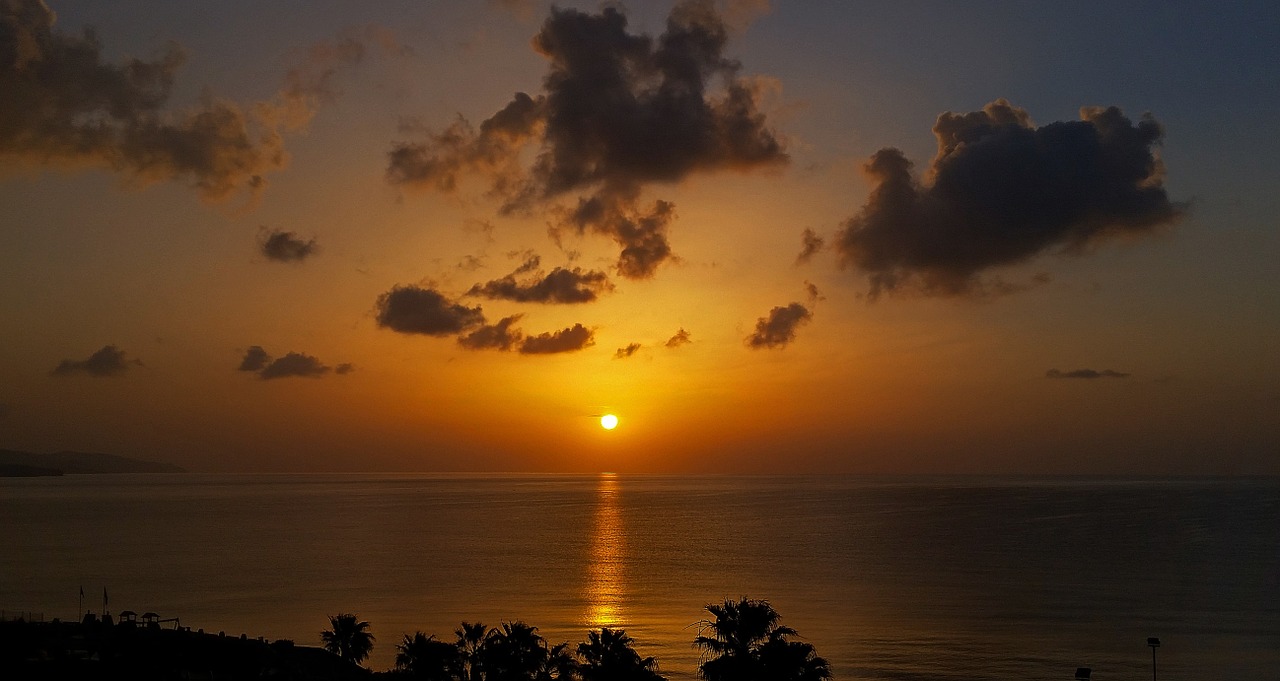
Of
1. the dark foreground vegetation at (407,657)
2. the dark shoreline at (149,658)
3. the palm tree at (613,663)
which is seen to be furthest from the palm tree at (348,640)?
the palm tree at (613,663)

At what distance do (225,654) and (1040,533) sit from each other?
157 meters

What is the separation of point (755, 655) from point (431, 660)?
Answer: 18.3 m

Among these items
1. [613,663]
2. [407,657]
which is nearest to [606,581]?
[407,657]

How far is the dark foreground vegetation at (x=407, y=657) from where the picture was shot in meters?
33.4

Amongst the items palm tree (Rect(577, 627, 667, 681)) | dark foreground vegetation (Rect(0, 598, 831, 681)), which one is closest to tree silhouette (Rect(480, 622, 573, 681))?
dark foreground vegetation (Rect(0, 598, 831, 681))

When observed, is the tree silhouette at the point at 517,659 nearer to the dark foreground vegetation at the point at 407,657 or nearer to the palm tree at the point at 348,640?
the dark foreground vegetation at the point at 407,657

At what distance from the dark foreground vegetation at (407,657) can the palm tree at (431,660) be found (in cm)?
5

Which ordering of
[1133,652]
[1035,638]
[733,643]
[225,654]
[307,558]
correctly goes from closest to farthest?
[733,643], [225,654], [1133,652], [1035,638], [307,558]

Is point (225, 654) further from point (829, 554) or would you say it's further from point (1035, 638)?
point (829, 554)

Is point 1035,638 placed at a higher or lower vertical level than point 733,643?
lower

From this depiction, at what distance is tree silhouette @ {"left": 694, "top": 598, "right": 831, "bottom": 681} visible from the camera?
3219 cm

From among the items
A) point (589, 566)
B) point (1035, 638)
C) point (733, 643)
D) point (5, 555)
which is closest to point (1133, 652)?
point (1035, 638)

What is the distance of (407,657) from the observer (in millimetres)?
46719

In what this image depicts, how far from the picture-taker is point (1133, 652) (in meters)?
73.8
